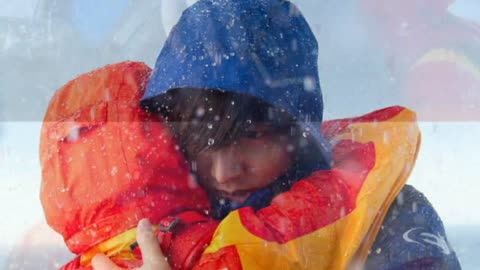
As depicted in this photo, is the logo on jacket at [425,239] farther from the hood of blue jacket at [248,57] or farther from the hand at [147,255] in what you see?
the hand at [147,255]

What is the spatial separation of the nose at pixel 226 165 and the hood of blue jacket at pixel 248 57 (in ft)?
0.29

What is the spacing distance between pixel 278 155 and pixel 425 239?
0.22 metres

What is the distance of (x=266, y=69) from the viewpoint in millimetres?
926

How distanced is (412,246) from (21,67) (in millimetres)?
616

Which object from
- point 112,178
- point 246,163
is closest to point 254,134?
point 246,163

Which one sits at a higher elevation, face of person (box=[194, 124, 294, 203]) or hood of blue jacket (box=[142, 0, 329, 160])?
hood of blue jacket (box=[142, 0, 329, 160])

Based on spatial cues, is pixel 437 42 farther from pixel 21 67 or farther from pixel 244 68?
pixel 21 67

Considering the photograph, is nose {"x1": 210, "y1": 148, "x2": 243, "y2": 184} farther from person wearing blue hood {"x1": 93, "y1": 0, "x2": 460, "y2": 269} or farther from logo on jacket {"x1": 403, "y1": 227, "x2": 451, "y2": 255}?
logo on jacket {"x1": 403, "y1": 227, "x2": 451, "y2": 255}

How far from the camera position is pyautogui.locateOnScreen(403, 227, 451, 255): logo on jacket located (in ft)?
2.98

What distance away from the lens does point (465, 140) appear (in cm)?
114

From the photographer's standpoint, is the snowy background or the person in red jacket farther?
the snowy background

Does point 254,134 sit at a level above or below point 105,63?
below

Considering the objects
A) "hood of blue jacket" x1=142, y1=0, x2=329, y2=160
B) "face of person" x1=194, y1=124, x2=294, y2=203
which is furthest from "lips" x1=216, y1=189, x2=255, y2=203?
"hood of blue jacket" x1=142, y1=0, x2=329, y2=160

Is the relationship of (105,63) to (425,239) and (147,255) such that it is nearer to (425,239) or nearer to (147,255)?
(147,255)
